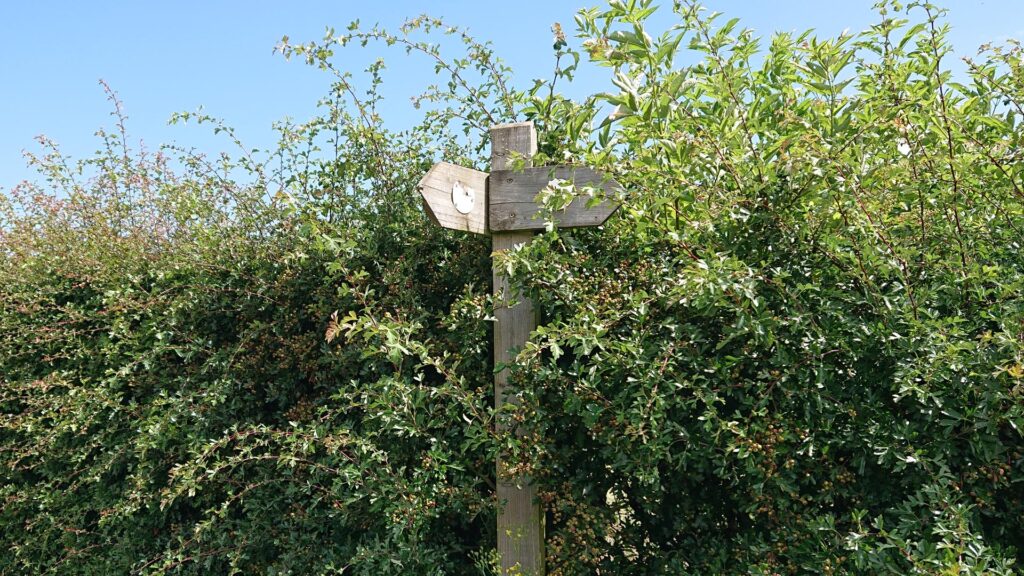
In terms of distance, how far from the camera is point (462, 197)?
3039mm

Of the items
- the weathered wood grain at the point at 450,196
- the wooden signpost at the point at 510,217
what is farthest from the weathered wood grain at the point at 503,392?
the weathered wood grain at the point at 450,196

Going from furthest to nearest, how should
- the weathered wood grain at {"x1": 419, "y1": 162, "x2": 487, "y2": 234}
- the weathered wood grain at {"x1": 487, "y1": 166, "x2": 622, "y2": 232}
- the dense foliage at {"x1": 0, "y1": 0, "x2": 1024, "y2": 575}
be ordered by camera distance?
the weathered wood grain at {"x1": 487, "y1": 166, "x2": 622, "y2": 232}, the weathered wood grain at {"x1": 419, "y1": 162, "x2": 487, "y2": 234}, the dense foliage at {"x1": 0, "y1": 0, "x2": 1024, "y2": 575}

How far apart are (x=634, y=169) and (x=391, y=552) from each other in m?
1.80

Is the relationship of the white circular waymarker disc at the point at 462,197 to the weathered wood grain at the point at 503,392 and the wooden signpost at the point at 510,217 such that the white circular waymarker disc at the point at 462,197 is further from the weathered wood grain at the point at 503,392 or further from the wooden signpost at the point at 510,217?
the weathered wood grain at the point at 503,392

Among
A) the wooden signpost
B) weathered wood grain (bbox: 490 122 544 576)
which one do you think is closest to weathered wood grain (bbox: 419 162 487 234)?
the wooden signpost

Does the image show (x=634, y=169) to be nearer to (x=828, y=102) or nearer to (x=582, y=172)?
(x=582, y=172)

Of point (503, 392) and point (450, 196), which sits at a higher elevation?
point (450, 196)

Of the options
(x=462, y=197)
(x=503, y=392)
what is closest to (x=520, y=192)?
(x=462, y=197)

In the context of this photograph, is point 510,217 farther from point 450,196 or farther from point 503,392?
point 503,392

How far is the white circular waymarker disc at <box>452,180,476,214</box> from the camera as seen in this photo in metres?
3.01

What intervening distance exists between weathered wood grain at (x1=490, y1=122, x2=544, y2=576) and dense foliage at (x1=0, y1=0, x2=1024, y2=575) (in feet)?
0.27

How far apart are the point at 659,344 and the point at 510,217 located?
87 centimetres

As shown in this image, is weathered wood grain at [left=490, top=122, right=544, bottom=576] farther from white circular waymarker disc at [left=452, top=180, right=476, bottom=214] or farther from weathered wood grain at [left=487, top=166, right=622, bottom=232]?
white circular waymarker disc at [left=452, top=180, right=476, bottom=214]

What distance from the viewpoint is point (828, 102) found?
2.54 metres
